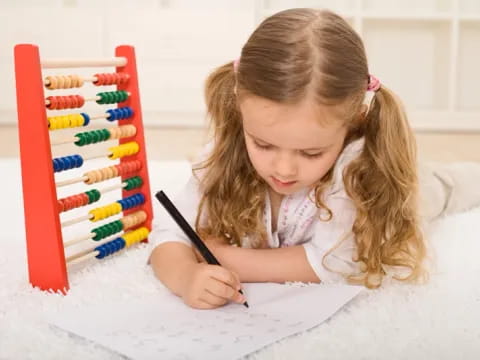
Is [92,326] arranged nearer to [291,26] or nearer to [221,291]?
[221,291]

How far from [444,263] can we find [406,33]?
2.73 m

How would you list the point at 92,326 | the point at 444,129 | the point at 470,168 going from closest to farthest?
the point at 92,326 → the point at 470,168 → the point at 444,129

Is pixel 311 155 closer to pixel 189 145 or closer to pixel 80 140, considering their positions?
pixel 80 140

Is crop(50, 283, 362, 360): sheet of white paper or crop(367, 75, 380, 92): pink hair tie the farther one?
crop(367, 75, 380, 92): pink hair tie

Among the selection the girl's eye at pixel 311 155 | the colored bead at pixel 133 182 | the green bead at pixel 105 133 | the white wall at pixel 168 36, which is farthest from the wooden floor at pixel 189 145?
the girl's eye at pixel 311 155

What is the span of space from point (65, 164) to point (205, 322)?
0.40 m

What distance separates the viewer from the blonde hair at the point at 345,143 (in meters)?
0.98

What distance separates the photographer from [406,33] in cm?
382

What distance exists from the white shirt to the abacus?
14 centimetres

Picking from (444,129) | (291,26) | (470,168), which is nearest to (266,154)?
(291,26)

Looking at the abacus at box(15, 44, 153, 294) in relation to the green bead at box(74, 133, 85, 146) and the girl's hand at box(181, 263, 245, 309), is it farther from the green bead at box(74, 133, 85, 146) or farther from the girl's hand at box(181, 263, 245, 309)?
the girl's hand at box(181, 263, 245, 309)

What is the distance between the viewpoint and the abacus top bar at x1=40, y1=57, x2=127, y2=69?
1.17 meters

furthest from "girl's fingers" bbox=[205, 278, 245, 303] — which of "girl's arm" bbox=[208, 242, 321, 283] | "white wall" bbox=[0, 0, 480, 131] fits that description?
"white wall" bbox=[0, 0, 480, 131]

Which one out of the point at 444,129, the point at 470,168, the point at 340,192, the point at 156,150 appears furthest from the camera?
the point at 444,129
